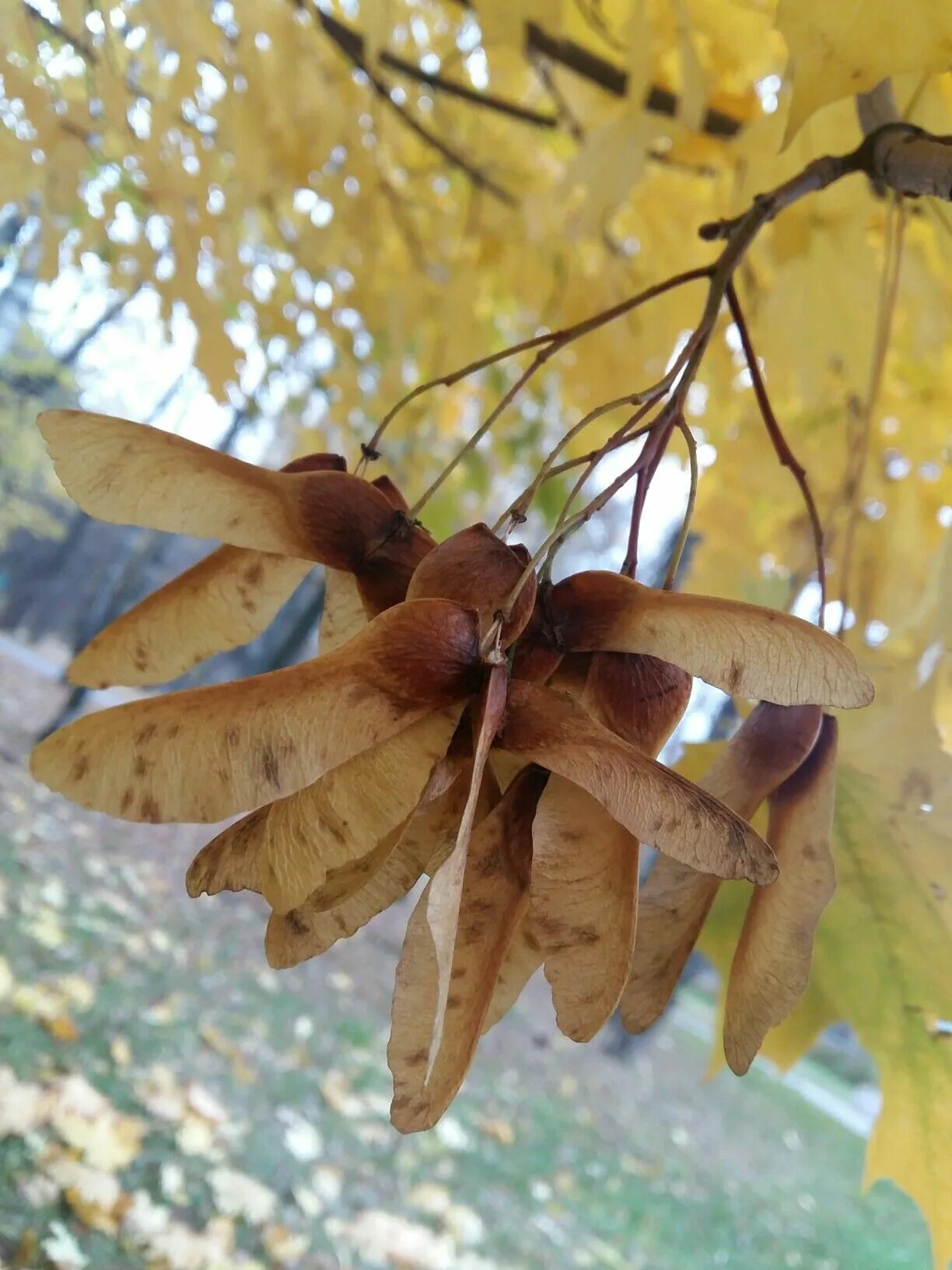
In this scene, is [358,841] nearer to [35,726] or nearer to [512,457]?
[512,457]

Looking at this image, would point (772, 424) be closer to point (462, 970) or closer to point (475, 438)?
point (475, 438)

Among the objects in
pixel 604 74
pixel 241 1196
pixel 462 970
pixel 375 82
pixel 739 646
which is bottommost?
pixel 241 1196

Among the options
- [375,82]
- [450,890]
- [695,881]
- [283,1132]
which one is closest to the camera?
[450,890]

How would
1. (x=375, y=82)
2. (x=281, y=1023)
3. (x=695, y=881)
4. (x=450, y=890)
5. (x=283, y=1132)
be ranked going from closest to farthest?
(x=450, y=890) → (x=695, y=881) → (x=375, y=82) → (x=283, y=1132) → (x=281, y=1023)

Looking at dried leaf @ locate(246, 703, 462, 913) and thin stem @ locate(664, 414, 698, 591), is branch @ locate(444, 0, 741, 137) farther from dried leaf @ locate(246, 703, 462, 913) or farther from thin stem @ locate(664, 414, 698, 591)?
dried leaf @ locate(246, 703, 462, 913)

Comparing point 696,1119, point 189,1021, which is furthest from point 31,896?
point 696,1119

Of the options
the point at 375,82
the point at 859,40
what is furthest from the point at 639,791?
the point at 375,82

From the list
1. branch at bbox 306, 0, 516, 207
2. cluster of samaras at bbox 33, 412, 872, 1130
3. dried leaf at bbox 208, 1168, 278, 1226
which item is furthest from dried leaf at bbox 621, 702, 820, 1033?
dried leaf at bbox 208, 1168, 278, 1226
